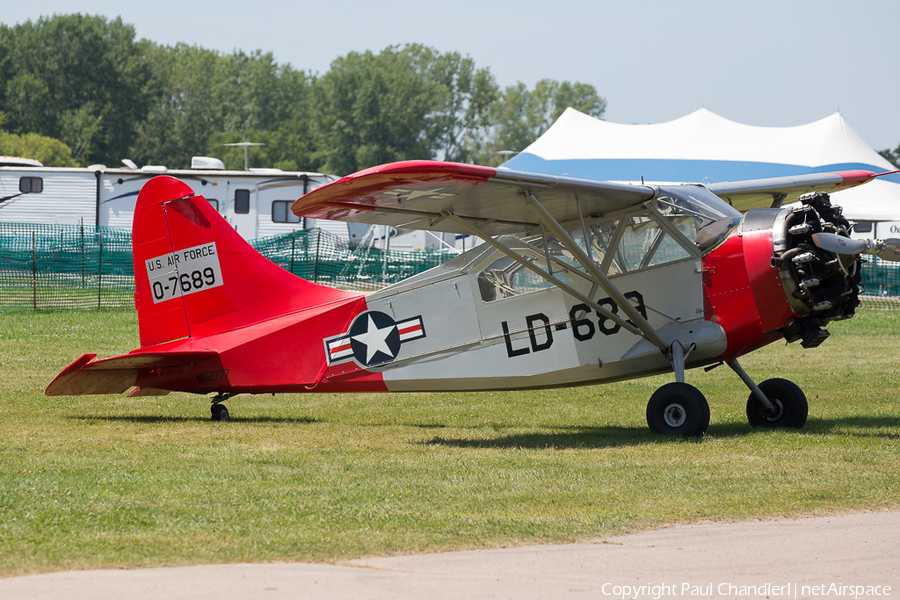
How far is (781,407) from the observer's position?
31.7 feet

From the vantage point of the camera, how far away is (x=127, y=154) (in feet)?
327

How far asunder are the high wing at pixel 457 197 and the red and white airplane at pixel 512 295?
0.02m

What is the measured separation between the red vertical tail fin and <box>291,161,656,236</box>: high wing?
2.28 metres

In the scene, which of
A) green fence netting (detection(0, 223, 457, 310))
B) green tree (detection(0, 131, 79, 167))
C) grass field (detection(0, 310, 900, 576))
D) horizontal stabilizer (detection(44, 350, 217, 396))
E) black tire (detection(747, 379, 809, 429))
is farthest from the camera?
green tree (detection(0, 131, 79, 167))

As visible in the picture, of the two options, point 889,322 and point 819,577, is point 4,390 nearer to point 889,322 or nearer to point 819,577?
point 819,577

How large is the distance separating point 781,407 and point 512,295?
9.79 feet

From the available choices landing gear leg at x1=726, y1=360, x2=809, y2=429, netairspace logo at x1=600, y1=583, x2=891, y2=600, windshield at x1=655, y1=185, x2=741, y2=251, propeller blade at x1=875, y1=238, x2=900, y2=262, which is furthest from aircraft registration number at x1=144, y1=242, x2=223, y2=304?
netairspace logo at x1=600, y1=583, x2=891, y2=600

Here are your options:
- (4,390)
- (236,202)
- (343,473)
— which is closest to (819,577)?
(343,473)

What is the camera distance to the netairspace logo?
175 inches

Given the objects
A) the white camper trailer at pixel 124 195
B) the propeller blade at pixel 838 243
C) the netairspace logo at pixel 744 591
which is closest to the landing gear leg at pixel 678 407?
the propeller blade at pixel 838 243

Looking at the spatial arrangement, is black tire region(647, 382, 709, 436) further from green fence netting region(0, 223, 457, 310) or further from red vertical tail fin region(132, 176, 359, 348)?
green fence netting region(0, 223, 457, 310)

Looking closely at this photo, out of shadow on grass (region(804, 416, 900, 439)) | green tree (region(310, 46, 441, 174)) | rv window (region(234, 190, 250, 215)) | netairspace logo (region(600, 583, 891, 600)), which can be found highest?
green tree (region(310, 46, 441, 174))

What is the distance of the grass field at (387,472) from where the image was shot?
5.46 meters

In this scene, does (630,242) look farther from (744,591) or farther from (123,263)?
(123,263)
